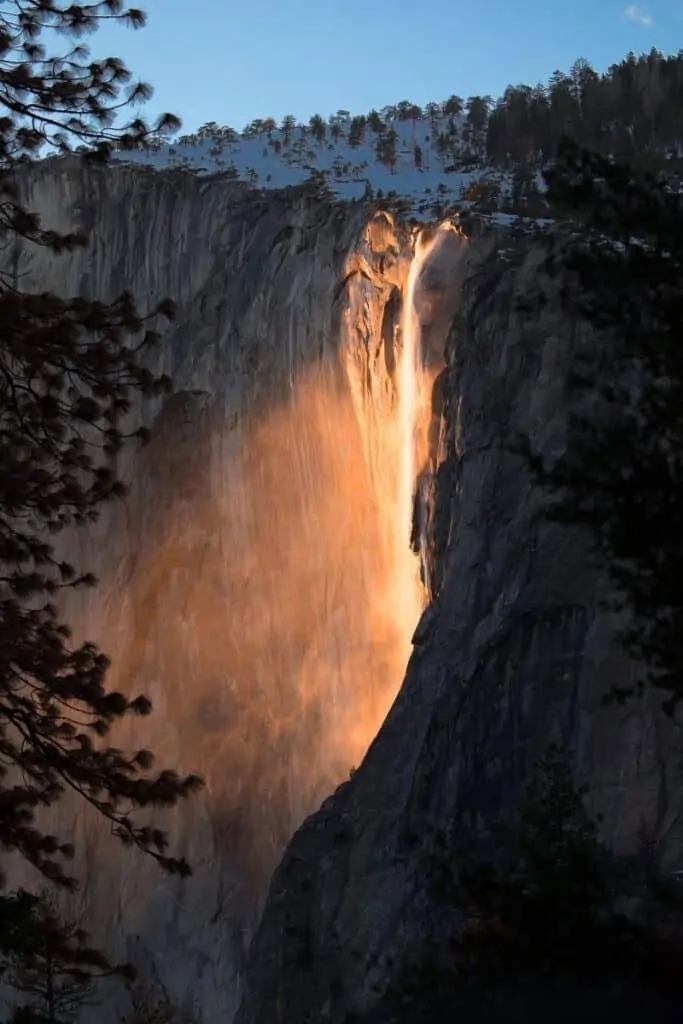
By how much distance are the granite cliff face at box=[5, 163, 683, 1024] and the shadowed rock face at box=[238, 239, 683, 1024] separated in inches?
1.5

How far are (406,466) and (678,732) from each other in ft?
25.3

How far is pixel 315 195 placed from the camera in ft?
82.9

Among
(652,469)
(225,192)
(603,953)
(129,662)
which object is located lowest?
(603,953)

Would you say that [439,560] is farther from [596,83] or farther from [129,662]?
[596,83]

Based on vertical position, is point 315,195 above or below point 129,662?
above

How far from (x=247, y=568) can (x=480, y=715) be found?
31.7 feet

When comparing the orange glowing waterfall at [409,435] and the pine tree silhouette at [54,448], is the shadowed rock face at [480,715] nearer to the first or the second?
the orange glowing waterfall at [409,435]

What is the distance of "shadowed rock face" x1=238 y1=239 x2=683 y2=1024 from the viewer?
14242 millimetres

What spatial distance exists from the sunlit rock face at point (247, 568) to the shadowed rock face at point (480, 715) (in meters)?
3.64

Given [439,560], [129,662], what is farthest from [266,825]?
[439,560]

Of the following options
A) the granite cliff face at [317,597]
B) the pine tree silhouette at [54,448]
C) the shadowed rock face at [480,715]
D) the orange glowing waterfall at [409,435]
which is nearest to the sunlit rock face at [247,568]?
the granite cliff face at [317,597]

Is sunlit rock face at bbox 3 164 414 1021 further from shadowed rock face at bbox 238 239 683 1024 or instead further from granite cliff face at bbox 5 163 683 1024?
shadowed rock face at bbox 238 239 683 1024

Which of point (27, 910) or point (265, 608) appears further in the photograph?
point (265, 608)

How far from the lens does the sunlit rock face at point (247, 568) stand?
70.7 feet
